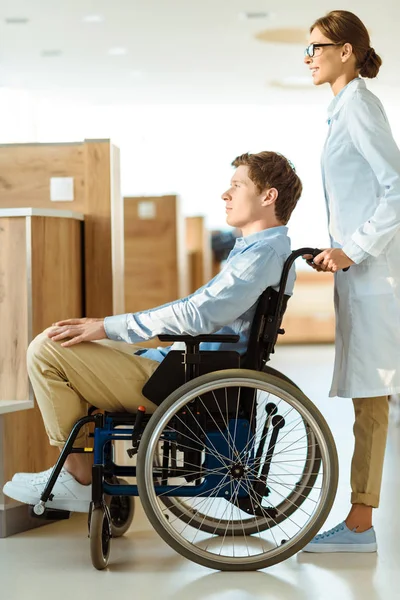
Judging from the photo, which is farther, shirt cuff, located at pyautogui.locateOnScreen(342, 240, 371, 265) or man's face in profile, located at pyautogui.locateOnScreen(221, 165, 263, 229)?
Answer: man's face in profile, located at pyautogui.locateOnScreen(221, 165, 263, 229)

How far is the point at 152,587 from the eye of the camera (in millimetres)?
1988

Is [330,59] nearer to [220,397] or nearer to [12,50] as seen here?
[220,397]

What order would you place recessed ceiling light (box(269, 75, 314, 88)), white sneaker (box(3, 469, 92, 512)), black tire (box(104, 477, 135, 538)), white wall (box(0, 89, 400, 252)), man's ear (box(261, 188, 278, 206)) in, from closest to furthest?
1. white sneaker (box(3, 469, 92, 512))
2. man's ear (box(261, 188, 278, 206))
3. black tire (box(104, 477, 135, 538))
4. recessed ceiling light (box(269, 75, 314, 88))
5. white wall (box(0, 89, 400, 252))

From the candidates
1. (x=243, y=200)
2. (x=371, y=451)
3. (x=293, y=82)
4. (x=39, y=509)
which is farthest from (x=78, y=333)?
(x=293, y=82)

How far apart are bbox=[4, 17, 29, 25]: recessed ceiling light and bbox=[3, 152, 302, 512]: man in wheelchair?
18.0 feet

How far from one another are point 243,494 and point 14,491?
59 cm

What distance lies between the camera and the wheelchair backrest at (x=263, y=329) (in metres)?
2.09

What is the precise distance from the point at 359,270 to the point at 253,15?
524 cm

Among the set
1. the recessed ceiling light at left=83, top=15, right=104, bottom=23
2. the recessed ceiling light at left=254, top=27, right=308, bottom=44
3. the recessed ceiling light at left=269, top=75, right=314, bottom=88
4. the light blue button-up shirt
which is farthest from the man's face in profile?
the recessed ceiling light at left=269, top=75, right=314, bottom=88

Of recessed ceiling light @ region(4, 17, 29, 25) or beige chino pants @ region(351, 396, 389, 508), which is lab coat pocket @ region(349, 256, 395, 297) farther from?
recessed ceiling light @ region(4, 17, 29, 25)

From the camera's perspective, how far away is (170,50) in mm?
8070

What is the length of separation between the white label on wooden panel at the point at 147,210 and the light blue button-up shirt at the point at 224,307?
4.05 meters

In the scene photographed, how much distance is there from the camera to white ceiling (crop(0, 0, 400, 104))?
6.86 meters

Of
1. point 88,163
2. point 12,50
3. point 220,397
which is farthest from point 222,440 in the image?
point 12,50
